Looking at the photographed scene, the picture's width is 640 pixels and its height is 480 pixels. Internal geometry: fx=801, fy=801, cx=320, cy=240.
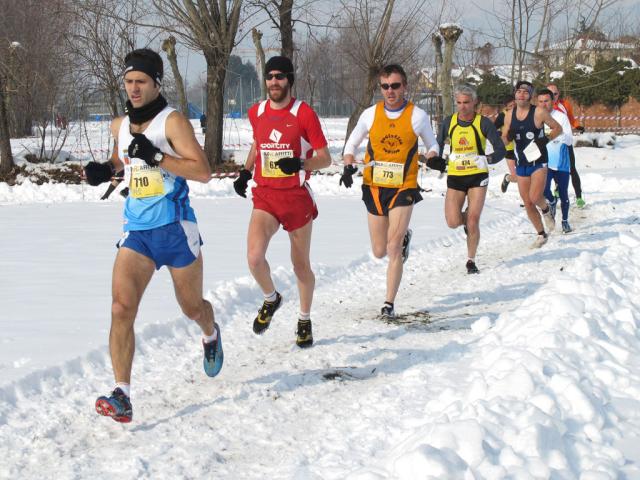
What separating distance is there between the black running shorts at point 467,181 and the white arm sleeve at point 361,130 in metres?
1.99

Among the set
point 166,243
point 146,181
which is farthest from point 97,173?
point 166,243

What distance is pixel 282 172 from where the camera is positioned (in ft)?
17.6

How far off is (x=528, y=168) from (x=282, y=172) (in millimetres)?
5432

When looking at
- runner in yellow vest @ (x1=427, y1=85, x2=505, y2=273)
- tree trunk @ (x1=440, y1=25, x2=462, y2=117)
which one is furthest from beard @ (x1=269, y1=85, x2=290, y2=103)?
tree trunk @ (x1=440, y1=25, x2=462, y2=117)

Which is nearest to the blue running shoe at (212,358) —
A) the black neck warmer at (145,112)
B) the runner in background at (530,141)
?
the black neck warmer at (145,112)

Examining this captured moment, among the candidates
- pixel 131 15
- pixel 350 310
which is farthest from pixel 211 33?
pixel 350 310

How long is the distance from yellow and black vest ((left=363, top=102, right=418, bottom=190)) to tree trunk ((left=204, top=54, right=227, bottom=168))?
15566mm

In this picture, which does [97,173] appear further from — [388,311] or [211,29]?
[211,29]

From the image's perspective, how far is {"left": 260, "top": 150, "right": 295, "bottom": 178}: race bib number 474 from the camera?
5344 mm

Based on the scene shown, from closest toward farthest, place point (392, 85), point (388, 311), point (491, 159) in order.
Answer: point (392, 85), point (388, 311), point (491, 159)

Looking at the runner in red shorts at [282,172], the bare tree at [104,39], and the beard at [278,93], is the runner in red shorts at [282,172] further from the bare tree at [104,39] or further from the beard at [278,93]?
the bare tree at [104,39]

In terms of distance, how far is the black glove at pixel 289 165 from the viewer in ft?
16.9

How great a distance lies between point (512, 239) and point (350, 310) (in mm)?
4744

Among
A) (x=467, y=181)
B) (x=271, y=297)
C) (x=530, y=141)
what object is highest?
(x=530, y=141)
